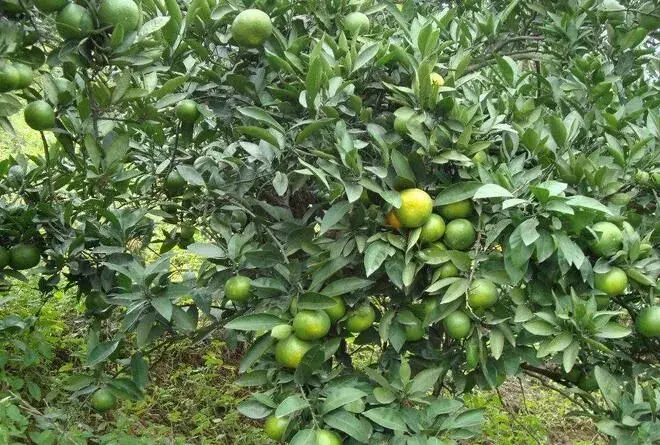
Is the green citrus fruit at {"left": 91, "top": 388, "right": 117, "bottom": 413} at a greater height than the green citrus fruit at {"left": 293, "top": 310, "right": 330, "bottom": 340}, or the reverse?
the green citrus fruit at {"left": 293, "top": 310, "right": 330, "bottom": 340}

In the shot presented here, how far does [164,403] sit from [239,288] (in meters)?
1.92

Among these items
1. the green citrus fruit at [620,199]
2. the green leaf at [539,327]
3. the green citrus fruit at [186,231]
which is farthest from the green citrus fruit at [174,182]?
the green citrus fruit at [620,199]

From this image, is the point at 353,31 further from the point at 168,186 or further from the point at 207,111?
the point at 168,186

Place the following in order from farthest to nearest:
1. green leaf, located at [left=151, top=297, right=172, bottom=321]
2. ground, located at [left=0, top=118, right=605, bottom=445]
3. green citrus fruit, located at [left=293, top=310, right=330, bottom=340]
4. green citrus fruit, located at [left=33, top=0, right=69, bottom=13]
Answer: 1. ground, located at [left=0, top=118, right=605, bottom=445]
2. green leaf, located at [left=151, top=297, right=172, bottom=321]
3. green citrus fruit, located at [left=293, top=310, right=330, bottom=340]
4. green citrus fruit, located at [left=33, top=0, right=69, bottom=13]

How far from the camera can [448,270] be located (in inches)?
60.9

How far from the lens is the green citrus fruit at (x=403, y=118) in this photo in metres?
1.57

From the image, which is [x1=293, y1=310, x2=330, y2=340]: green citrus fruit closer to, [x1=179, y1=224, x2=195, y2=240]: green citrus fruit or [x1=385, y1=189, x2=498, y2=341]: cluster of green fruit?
[x1=385, y1=189, x2=498, y2=341]: cluster of green fruit

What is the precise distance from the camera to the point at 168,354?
3.70 metres

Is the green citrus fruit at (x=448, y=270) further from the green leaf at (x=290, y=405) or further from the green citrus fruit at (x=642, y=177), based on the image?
the green citrus fruit at (x=642, y=177)

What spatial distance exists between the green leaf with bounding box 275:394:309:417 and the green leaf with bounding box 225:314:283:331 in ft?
0.58

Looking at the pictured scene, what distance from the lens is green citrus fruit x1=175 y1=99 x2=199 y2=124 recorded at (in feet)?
5.88

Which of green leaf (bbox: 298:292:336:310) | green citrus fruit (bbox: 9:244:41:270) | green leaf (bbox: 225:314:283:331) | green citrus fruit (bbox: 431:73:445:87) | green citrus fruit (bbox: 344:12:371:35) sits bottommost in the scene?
green citrus fruit (bbox: 9:244:41:270)

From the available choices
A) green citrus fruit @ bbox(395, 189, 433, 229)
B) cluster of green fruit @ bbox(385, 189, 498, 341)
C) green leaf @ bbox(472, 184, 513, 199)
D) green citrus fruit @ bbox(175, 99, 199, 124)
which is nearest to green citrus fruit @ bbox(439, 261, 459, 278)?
cluster of green fruit @ bbox(385, 189, 498, 341)

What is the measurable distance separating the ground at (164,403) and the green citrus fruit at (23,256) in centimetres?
47
